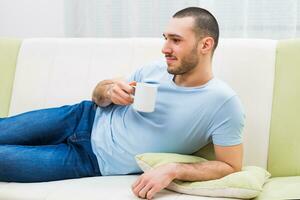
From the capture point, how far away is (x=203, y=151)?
1832 millimetres

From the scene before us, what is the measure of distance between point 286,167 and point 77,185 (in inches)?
30.8

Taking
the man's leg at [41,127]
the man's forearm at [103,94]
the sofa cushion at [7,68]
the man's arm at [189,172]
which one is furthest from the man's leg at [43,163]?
the sofa cushion at [7,68]

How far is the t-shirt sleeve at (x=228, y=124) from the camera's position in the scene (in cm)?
162

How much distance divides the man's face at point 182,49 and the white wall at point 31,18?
3.82 ft

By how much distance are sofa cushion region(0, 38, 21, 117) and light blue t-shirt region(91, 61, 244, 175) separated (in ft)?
1.97

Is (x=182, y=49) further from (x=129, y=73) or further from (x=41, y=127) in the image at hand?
(x=41, y=127)

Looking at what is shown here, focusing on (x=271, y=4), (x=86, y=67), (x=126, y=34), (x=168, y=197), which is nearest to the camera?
(x=168, y=197)

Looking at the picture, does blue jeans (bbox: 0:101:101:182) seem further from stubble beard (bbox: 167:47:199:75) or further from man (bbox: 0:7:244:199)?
stubble beard (bbox: 167:47:199:75)

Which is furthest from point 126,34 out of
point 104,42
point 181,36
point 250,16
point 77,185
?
point 77,185

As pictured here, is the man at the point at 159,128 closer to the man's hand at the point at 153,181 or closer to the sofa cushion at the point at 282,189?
the man's hand at the point at 153,181

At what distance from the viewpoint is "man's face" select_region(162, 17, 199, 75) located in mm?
1690

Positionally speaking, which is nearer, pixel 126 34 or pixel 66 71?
pixel 66 71

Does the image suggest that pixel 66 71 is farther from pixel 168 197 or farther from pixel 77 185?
pixel 168 197

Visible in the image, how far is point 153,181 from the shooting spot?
146cm
